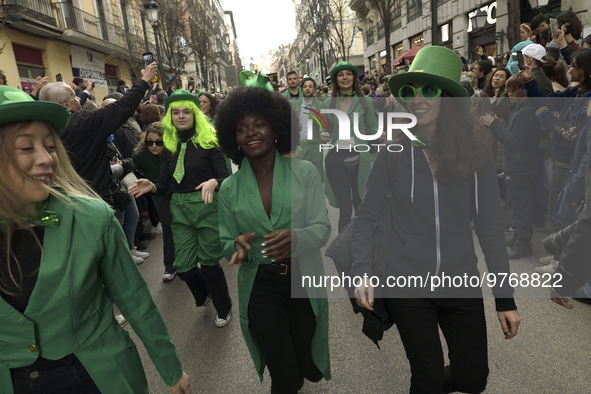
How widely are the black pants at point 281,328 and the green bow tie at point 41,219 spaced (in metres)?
1.16

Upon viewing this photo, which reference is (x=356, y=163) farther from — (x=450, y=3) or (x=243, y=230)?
(x=450, y=3)

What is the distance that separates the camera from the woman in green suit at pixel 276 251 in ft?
7.35

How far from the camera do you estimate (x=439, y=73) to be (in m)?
2.00

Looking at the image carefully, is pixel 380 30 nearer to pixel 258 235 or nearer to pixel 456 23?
pixel 456 23

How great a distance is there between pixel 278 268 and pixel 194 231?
1652mm

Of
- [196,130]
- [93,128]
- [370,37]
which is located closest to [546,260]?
[196,130]

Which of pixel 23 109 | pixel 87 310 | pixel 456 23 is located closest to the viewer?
pixel 23 109

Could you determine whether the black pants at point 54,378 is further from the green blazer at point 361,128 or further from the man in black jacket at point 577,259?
the green blazer at point 361,128

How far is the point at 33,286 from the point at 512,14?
429 inches

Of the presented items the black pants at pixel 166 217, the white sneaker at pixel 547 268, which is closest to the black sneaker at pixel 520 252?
the white sneaker at pixel 547 268

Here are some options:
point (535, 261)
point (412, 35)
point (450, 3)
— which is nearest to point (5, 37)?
point (535, 261)

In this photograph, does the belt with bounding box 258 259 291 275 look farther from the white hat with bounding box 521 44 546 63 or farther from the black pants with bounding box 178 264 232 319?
the white hat with bounding box 521 44 546 63

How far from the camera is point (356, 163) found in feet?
16.1

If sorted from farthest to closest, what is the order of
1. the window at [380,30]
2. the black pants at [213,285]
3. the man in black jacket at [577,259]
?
1. the window at [380,30]
2. the black pants at [213,285]
3. the man in black jacket at [577,259]
